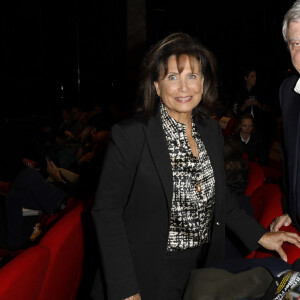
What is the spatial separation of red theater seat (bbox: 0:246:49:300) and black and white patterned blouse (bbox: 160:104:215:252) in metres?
0.47

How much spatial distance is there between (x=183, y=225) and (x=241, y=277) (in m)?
Result: 0.38

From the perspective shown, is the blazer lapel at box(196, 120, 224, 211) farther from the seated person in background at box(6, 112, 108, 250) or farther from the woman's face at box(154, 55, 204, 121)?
the seated person in background at box(6, 112, 108, 250)

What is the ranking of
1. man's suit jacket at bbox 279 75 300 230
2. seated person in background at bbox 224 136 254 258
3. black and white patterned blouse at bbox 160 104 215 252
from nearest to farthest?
black and white patterned blouse at bbox 160 104 215 252 → man's suit jacket at bbox 279 75 300 230 → seated person in background at bbox 224 136 254 258

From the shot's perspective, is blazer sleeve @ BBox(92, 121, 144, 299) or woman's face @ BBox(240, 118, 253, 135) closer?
blazer sleeve @ BBox(92, 121, 144, 299)

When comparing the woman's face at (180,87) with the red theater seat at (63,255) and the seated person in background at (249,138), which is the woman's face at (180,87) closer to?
the red theater seat at (63,255)

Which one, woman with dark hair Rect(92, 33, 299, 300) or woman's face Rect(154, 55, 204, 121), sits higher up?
woman's face Rect(154, 55, 204, 121)

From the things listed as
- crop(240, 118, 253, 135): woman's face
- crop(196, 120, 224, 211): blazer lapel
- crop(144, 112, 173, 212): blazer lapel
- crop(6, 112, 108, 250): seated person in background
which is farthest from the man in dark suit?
crop(240, 118, 253, 135): woman's face

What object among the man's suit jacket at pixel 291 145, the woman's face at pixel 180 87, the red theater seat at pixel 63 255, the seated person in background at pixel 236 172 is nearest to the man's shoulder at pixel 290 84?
the man's suit jacket at pixel 291 145

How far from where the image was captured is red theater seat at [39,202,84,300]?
1.48 meters

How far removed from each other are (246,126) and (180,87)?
3.48 m

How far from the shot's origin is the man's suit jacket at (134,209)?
1289 mm

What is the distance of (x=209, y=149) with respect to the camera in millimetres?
1546

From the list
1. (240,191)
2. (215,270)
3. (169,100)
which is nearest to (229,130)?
(240,191)

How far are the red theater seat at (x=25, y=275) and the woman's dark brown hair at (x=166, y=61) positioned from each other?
26.0 inches
